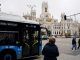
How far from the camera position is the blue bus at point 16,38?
556 inches

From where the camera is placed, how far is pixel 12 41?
14453 mm

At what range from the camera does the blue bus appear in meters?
14.1

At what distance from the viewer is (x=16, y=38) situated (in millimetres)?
14586

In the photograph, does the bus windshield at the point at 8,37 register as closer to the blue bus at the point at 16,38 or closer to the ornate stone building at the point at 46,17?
the blue bus at the point at 16,38

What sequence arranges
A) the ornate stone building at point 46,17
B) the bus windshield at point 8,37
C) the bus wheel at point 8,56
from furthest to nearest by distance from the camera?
the ornate stone building at point 46,17 → the bus wheel at point 8,56 → the bus windshield at point 8,37

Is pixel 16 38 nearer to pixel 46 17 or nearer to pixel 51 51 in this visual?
pixel 51 51

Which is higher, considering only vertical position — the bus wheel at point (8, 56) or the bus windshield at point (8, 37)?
the bus windshield at point (8, 37)

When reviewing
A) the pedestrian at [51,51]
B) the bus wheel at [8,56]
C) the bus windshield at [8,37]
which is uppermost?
the bus windshield at [8,37]

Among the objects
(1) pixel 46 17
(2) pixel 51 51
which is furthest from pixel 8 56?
(1) pixel 46 17

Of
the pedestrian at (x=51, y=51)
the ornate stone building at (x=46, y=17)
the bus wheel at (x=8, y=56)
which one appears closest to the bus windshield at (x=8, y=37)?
the bus wheel at (x=8, y=56)

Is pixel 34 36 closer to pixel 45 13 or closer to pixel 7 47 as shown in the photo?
pixel 7 47

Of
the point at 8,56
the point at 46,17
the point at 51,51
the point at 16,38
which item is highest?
the point at 46,17

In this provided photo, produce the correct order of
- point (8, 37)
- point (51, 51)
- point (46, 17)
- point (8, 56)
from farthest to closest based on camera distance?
point (46, 17) → point (8, 56) → point (8, 37) → point (51, 51)

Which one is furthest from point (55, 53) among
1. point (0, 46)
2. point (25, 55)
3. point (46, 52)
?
point (25, 55)
